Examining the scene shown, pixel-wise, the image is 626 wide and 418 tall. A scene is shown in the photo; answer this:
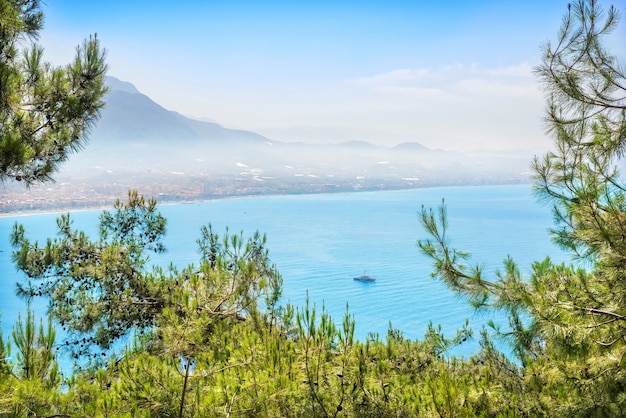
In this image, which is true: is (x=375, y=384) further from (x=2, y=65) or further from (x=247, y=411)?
(x=2, y=65)

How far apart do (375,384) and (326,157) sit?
194 m

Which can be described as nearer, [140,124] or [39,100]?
[39,100]

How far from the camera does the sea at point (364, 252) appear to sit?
24.5 m

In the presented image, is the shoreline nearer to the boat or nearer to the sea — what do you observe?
the sea

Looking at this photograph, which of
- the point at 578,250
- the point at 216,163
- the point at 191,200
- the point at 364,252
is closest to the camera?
the point at 578,250

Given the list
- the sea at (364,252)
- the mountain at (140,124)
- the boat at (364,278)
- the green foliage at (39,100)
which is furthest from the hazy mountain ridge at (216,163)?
the green foliage at (39,100)

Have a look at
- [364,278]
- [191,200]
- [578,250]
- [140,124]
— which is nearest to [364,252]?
[364,278]

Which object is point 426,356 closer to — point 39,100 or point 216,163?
point 39,100

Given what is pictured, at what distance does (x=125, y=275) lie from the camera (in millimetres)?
5453

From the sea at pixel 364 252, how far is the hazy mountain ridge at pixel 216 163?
15615mm

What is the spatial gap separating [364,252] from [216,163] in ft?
344

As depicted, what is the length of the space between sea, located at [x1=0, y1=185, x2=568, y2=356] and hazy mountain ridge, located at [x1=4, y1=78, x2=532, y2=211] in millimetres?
15615

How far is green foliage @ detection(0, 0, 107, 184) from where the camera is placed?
9.36 ft

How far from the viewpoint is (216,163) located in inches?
5408
